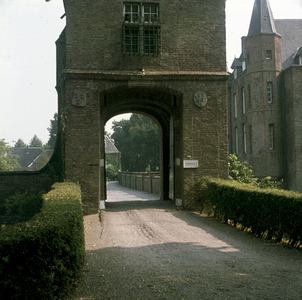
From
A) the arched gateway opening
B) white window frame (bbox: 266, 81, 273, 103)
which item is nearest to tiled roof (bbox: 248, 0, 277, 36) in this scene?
white window frame (bbox: 266, 81, 273, 103)

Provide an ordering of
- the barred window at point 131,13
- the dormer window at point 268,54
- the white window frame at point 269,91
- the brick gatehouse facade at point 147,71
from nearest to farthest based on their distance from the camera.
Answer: the brick gatehouse facade at point 147,71 < the barred window at point 131,13 < the dormer window at point 268,54 < the white window frame at point 269,91

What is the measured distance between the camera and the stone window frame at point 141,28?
1317 centimetres

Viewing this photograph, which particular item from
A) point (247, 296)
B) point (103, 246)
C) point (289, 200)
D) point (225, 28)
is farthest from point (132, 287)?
point (225, 28)

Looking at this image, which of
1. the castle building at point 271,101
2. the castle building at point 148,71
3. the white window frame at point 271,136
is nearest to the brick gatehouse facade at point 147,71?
the castle building at point 148,71

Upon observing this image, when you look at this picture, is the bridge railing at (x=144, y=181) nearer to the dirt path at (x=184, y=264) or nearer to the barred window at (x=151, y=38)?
the barred window at (x=151, y=38)

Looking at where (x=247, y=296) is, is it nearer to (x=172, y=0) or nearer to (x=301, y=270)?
(x=301, y=270)

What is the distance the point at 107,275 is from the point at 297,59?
32084 millimetres

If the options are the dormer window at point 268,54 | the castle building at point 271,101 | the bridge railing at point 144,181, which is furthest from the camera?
the dormer window at point 268,54

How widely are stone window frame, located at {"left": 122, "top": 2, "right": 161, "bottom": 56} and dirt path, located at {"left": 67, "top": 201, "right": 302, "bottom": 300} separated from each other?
6718 mm

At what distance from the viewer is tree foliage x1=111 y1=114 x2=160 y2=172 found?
188 ft

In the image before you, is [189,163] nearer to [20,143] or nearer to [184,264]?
[184,264]

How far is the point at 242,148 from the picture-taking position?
35.6 metres

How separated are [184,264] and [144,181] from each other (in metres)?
21.6

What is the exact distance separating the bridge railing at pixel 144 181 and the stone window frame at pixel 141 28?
39.9ft
